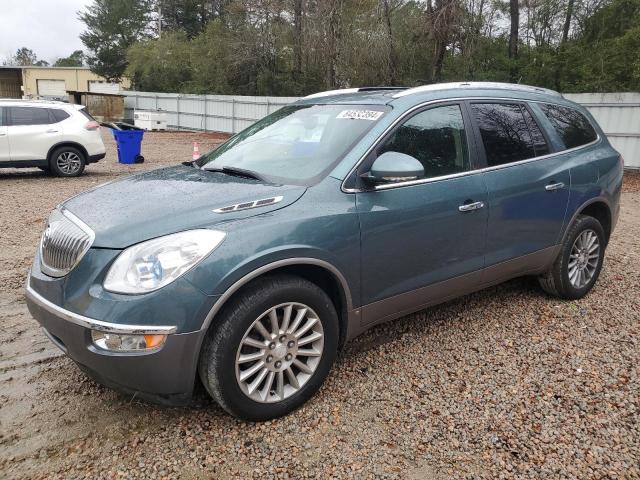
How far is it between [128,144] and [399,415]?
1292 centimetres

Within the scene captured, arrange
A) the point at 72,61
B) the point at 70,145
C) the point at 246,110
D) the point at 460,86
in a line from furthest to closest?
the point at 72,61 → the point at 246,110 → the point at 70,145 → the point at 460,86

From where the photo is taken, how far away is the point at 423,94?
356 cm

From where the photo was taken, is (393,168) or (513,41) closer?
(393,168)

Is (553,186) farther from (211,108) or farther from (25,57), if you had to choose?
(25,57)

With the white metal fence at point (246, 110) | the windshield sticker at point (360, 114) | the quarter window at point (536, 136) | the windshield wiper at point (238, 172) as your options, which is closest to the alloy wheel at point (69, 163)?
the white metal fence at point (246, 110)

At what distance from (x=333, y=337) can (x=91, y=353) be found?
4.22ft

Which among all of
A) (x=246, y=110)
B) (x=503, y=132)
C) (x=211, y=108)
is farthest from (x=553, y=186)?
(x=211, y=108)

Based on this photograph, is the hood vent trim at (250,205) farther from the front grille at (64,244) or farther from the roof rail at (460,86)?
the roof rail at (460,86)

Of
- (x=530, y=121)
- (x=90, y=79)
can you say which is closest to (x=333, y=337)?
(x=530, y=121)

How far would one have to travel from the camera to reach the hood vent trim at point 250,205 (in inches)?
108

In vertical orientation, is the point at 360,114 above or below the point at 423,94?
below

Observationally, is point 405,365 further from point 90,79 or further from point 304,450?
point 90,79

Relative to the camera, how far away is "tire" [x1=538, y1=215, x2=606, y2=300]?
443 centimetres

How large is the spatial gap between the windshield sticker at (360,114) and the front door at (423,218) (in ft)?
0.56
